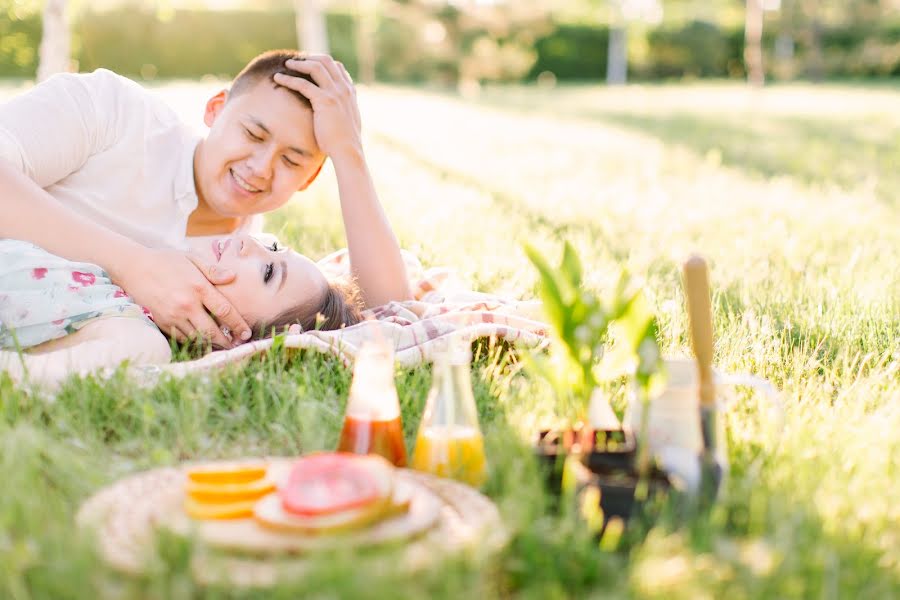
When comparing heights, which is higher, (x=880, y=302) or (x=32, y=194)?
(x=32, y=194)

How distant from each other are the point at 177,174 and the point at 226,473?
1.77 m

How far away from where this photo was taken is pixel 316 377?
7.82 feet

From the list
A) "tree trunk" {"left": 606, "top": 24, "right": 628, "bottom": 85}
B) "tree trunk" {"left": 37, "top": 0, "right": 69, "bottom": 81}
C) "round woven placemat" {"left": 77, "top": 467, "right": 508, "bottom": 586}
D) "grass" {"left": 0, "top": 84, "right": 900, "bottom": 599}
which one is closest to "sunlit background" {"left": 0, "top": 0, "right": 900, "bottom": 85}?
"tree trunk" {"left": 606, "top": 24, "right": 628, "bottom": 85}

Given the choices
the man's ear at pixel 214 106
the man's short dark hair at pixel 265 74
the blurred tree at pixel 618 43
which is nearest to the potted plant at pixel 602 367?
the man's short dark hair at pixel 265 74

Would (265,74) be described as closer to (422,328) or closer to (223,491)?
(422,328)

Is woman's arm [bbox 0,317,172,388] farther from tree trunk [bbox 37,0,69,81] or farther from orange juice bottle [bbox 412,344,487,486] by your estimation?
tree trunk [bbox 37,0,69,81]

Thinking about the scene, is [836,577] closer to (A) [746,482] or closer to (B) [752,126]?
(A) [746,482]

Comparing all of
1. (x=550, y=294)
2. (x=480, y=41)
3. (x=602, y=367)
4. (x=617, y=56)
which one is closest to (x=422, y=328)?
(x=602, y=367)

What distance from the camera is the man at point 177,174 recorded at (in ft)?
8.77

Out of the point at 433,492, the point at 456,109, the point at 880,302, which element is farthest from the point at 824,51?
the point at 433,492

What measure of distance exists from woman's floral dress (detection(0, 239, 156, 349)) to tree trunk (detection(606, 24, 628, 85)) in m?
26.4

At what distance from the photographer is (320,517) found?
1.45 meters

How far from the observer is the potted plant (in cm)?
163

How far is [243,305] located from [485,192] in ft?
11.4
